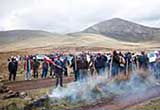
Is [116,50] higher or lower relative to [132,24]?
lower

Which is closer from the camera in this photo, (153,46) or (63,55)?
(63,55)

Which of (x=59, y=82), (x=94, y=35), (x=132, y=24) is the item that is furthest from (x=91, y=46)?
(x=132, y=24)

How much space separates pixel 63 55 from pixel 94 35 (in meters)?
1.29

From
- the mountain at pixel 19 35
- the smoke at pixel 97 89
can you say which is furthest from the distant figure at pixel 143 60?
the mountain at pixel 19 35

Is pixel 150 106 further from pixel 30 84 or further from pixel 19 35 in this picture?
pixel 19 35

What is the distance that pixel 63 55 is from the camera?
7.59 meters

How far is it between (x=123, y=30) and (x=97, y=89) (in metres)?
1.95

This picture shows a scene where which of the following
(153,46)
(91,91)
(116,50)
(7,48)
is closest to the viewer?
(7,48)

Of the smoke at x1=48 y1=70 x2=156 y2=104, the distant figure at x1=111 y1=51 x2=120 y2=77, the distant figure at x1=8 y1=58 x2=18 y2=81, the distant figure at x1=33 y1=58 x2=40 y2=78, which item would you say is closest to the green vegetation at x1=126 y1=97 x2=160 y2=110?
the smoke at x1=48 y1=70 x2=156 y2=104

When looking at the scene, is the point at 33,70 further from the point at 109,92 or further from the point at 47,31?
the point at 109,92

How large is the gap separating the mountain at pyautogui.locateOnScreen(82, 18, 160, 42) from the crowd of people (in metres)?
0.51

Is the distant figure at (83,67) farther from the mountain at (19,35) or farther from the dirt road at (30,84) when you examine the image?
the mountain at (19,35)

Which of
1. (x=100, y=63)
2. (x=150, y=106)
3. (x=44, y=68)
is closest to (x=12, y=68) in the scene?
(x=44, y=68)

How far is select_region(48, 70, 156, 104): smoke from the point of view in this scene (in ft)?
23.9
